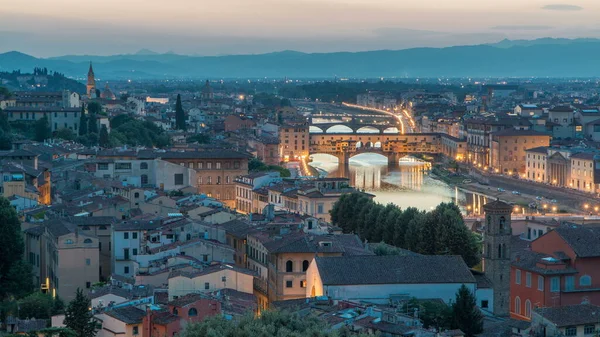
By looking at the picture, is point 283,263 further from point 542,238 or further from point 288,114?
point 288,114

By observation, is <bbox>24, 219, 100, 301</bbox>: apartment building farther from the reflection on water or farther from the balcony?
the reflection on water

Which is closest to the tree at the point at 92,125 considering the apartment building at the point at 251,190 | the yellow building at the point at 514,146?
the apartment building at the point at 251,190

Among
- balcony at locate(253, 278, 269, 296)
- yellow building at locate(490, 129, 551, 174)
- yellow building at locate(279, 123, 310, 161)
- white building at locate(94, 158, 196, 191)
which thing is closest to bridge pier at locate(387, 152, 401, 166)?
yellow building at locate(279, 123, 310, 161)

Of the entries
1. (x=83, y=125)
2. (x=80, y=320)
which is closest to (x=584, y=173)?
(x=83, y=125)

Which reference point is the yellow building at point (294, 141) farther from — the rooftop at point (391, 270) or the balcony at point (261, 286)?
the rooftop at point (391, 270)

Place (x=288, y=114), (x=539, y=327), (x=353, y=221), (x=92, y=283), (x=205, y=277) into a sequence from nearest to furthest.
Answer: (x=539, y=327) → (x=205, y=277) → (x=92, y=283) → (x=353, y=221) → (x=288, y=114)

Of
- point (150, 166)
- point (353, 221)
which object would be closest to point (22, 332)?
point (353, 221)
